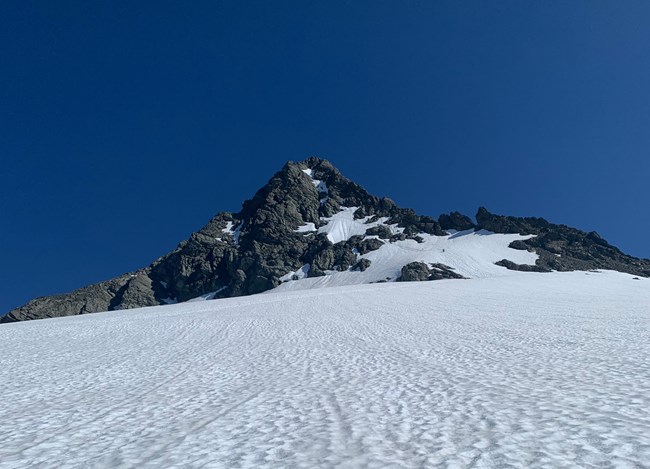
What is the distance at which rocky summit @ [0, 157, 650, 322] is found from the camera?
87562 mm

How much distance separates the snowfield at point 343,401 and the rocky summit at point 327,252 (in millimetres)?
66237

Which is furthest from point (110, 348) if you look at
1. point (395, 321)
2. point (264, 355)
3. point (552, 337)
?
point (552, 337)

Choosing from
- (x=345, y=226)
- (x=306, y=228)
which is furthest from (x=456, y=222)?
(x=306, y=228)

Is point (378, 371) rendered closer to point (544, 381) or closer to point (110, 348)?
point (544, 381)

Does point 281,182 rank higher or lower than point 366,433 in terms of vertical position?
higher

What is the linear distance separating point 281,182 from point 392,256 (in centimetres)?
6238

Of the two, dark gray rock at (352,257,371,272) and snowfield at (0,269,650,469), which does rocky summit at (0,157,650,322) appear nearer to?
dark gray rock at (352,257,371,272)

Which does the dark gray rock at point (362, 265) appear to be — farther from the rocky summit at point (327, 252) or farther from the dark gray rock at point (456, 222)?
the dark gray rock at point (456, 222)

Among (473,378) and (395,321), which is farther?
(395,321)

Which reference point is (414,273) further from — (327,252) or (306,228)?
(306,228)

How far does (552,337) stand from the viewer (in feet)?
49.0

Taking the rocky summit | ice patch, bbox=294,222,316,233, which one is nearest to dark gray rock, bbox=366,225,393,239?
the rocky summit

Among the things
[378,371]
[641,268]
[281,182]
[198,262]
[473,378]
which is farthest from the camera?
[281,182]

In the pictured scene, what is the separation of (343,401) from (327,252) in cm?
9308
